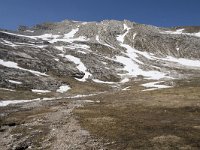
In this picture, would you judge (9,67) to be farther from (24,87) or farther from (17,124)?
(17,124)

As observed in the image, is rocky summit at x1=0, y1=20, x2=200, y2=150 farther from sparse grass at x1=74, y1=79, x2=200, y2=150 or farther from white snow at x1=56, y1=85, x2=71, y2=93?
white snow at x1=56, y1=85, x2=71, y2=93

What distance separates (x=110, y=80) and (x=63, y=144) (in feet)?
358

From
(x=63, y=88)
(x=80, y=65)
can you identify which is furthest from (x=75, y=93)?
(x=80, y=65)

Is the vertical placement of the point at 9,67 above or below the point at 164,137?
above

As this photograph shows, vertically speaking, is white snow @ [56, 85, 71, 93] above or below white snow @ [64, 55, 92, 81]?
below

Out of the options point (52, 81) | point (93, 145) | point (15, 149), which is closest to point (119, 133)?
point (93, 145)

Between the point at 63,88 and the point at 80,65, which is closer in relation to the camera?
the point at 63,88

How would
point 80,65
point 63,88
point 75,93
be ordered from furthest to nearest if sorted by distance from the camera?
point 80,65, point 63,88, point 75,93

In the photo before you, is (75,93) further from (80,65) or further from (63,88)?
(80,65)

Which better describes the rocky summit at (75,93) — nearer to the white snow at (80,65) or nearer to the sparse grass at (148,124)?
the white snow at (80,65)

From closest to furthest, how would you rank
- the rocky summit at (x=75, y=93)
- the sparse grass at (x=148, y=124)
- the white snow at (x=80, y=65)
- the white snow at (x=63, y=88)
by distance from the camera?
the sparse grass at (x=148, y=124)
the rocky summit at (x=75, y=93)
the white snow at (x=63, y=88)
the white snow at (x=80, y=65)

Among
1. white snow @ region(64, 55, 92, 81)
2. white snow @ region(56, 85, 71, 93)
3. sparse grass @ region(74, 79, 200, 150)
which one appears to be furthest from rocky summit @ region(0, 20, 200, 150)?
white snow @ region(56, 85, 71, 93)

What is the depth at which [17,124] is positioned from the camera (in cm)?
5716

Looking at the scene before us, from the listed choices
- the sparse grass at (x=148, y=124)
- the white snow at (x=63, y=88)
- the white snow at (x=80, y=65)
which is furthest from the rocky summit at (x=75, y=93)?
the white snow at (x=63, y=88)
